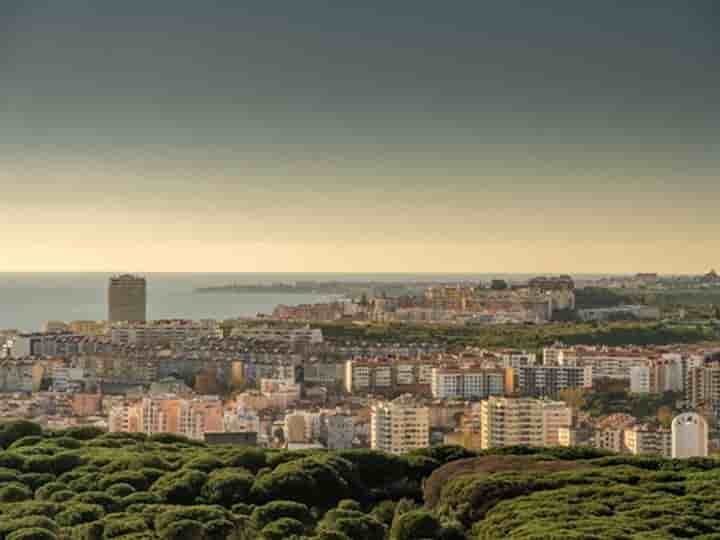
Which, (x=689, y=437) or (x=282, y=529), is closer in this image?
(x=282, y=529)

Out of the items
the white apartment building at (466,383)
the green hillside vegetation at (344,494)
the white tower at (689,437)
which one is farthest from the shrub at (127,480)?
the white apartment building at (466,383)

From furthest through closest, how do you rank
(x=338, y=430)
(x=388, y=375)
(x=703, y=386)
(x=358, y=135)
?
(x=388, y=375) < (x=703, y=386) < (x=338, y=430) < (x=358, y=135)

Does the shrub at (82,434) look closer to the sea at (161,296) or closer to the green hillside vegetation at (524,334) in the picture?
the sea at (161,296)

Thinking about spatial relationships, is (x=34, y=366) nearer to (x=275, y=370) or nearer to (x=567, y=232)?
(x=275, y=370)

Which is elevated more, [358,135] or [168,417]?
[358,135]

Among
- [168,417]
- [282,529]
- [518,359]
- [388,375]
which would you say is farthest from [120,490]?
[518,359]

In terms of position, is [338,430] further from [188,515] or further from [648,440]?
[188,515]

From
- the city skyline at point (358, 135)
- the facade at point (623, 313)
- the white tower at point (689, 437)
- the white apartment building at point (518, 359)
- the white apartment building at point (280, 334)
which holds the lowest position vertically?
the white tower at point (689, 437)
